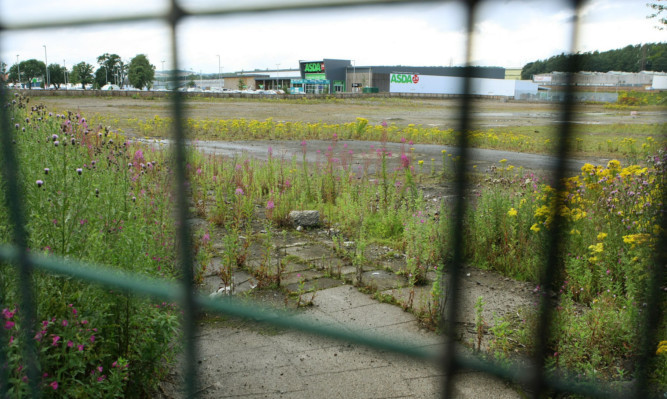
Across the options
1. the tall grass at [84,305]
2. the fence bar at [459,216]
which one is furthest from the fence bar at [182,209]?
the tall grass at [84,305]

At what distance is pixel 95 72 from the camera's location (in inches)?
39.7

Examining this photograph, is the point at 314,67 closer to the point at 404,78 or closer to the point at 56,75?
the point at 404,78

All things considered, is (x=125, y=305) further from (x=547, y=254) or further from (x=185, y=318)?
(x=547, y=254)

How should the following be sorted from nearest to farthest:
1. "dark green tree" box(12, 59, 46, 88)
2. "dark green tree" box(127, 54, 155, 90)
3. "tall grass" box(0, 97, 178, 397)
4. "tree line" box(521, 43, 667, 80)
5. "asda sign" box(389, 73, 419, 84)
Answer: "tree line" box(521, 43, 667, 80) < "asda sign" box(389, 73, 419, 84) < "dark green tree" box(127, 54, 155, 90) < "dark green tree" box(12, 59, 46, 88) < "tall grass" box(0, 97, 178, 397)

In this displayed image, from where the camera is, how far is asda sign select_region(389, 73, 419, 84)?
0.67 meters

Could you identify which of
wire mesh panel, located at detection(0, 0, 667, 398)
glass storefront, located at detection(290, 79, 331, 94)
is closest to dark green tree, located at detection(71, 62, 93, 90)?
wire mesh panel, located at detection(0, 0, 667, 398)

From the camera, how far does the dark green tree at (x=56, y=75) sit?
1.07 m

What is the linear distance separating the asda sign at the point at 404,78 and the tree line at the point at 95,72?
1.15ft

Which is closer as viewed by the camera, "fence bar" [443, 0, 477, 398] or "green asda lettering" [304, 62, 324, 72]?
"fence bar" [443, 0, 477, 398]

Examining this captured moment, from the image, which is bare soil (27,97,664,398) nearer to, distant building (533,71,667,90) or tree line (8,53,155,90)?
tree line (8,53,155,90)

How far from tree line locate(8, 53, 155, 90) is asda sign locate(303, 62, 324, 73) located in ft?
0.74

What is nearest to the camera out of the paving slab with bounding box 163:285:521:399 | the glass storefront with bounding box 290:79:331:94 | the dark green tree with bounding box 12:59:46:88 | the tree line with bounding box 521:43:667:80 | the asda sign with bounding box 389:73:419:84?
the tree line with bounding box 521:43:667:80

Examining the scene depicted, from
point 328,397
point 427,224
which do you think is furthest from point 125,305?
point 427,224

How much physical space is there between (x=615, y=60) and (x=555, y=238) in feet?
0.55
